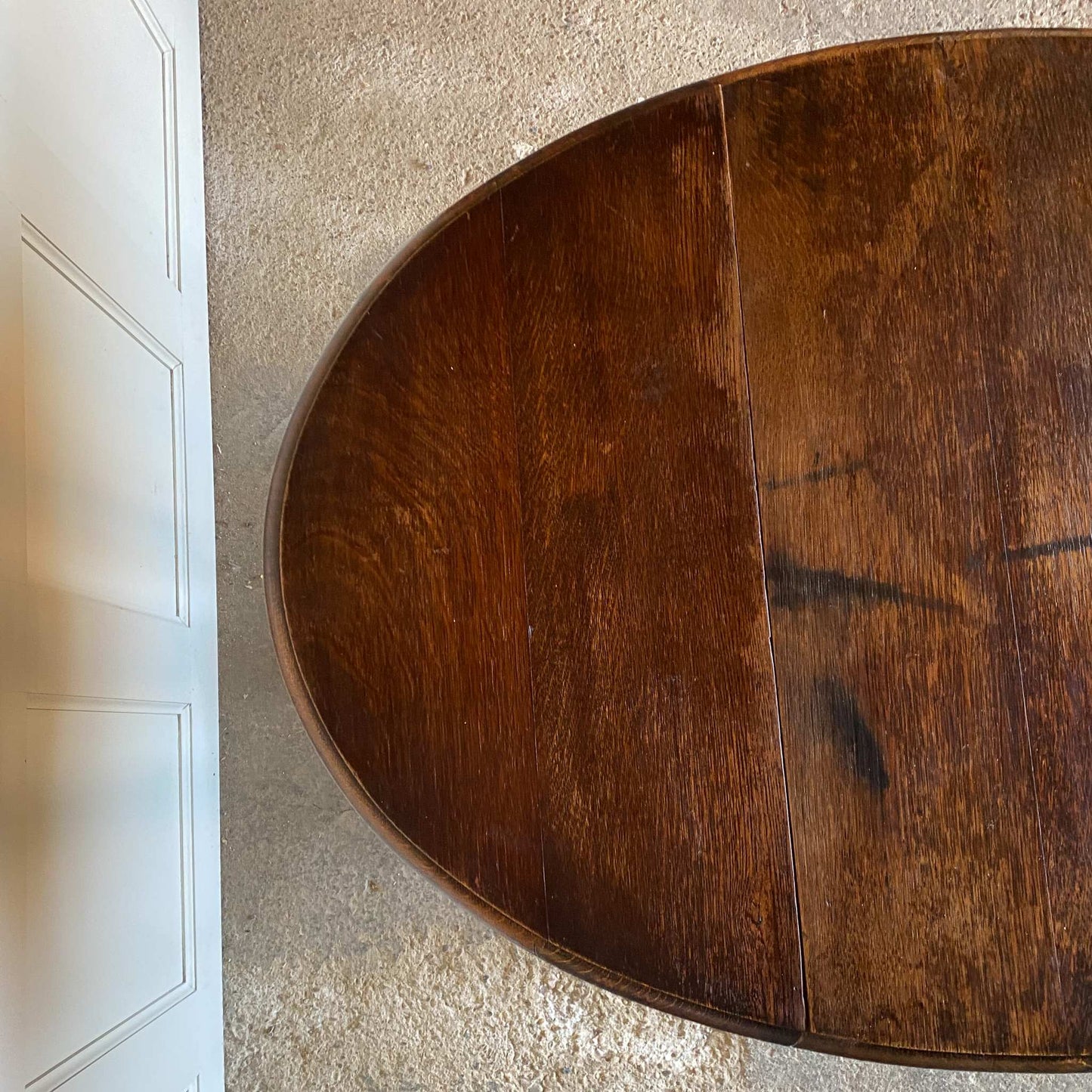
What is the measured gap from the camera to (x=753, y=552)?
78 cm

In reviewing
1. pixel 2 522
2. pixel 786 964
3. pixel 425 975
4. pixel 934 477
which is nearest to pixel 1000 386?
pixel 934 477

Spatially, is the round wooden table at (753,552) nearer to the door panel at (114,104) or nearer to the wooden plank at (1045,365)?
the wooden plank at (1045,365)

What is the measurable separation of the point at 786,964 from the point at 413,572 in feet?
1.62

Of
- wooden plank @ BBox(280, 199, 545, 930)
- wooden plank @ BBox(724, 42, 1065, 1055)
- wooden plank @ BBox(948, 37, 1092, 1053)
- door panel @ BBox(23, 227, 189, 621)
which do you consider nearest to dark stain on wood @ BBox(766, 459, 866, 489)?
wooden plank @ BBox(724, 42, 1065, 1055)

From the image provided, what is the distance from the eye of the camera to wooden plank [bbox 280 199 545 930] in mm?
763

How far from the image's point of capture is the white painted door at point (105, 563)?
2.45 feet

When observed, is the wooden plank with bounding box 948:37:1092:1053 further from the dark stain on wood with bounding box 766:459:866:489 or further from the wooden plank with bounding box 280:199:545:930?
the wooden plank with bounding box 280:199:545:930

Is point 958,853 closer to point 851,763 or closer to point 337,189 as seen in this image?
point 851,763

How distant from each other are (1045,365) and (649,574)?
0.43 meters

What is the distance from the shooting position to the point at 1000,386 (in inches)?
31.3

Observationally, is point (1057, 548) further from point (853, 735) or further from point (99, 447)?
point (99, 447)

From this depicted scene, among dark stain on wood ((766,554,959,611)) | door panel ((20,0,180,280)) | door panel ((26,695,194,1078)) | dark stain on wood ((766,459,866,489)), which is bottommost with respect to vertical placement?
door panel ((26,695,194,1078))

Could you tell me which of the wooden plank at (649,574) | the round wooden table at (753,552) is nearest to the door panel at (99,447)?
the round wooden table at (753,552)

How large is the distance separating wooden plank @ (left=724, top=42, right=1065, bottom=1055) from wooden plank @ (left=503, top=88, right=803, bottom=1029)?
0.03m
